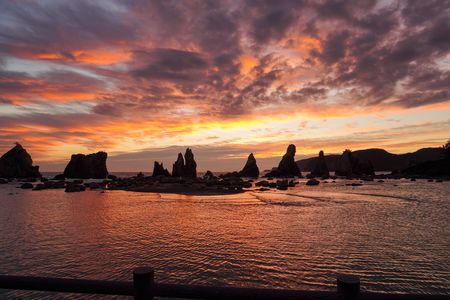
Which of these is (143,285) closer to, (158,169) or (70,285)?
(70,285)

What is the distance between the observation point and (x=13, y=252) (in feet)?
53.2

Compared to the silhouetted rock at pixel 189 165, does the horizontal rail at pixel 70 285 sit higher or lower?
lower

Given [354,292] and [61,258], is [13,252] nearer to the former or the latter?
[61,258]

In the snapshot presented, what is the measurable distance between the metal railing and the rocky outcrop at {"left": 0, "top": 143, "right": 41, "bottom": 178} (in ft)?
562

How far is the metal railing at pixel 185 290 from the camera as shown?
12.8 feet

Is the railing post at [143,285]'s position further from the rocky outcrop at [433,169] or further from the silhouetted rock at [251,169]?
the silhouetted rock at [251,169]

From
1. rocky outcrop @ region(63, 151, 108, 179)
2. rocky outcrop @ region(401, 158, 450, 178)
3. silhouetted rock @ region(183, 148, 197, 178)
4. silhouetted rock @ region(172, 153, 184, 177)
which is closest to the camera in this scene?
rocky outcrop @ region(401, 158, 450, 178)

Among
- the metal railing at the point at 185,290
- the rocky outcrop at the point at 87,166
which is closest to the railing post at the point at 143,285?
the metal railing at the point at 185,290

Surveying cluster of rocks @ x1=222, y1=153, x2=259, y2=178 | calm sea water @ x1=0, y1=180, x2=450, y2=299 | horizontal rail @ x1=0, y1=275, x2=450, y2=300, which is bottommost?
calm sea water @ x1=0, y1=180, x2=450, y2=299

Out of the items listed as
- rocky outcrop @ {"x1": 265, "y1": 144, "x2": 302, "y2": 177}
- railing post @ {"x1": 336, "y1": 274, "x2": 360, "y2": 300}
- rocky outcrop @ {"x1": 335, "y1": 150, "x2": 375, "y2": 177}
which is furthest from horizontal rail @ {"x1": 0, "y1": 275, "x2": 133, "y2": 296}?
rocky outcrop @ {"x1": 335, "y1": 150, "x2": 375, "y2": 177}

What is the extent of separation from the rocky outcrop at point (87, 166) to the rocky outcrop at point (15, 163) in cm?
1798

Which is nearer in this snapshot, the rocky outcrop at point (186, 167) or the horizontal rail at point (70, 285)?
the horizontal rail at point (70, 285)

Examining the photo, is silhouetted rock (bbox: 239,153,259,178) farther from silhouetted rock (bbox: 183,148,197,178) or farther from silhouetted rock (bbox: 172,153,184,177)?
silhouetted rock (bbox: 172,153,184,177)

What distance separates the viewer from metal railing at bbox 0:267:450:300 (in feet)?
12.8
